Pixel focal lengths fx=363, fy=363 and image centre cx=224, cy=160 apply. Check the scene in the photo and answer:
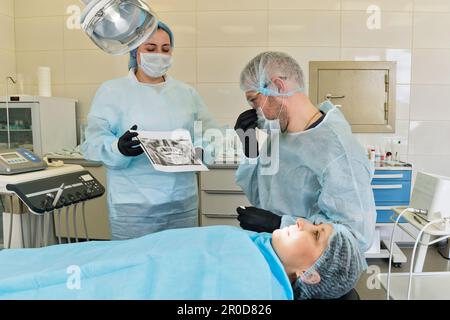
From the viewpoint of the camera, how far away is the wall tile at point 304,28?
2795mm

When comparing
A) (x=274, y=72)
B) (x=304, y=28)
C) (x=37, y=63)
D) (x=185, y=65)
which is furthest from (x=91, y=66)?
(x=274, y=72)

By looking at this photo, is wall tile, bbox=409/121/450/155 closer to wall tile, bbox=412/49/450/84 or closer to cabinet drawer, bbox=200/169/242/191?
wall tile, bbox=412/49/450/84

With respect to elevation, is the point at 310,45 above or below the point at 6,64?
above

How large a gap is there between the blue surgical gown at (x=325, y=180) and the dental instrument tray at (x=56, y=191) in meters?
0.69

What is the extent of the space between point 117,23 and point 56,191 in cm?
72

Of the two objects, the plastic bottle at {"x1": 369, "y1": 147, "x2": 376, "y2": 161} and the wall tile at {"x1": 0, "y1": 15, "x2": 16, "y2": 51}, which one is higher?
the wall tile at {"x1": 0, "y1": 15, "x2": 16, "y2": 51}

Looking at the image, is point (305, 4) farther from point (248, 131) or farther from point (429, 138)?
point (248, 131)

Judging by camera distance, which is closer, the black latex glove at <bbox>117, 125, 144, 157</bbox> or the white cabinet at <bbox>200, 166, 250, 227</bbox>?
the black latex glove at <bbox>117, 125, 144, 157</bbox>

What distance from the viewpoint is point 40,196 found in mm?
1240

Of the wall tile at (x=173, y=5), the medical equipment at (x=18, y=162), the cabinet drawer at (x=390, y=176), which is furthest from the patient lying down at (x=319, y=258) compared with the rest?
the wall tile at (x=173, y=5)


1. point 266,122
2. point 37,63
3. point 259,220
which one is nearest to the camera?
point 259,220

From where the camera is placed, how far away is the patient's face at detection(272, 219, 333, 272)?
3.23 feet

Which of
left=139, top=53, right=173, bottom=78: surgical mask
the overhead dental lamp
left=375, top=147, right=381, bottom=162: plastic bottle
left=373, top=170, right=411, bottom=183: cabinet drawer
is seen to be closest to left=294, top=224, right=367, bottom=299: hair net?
the overhead dental lamp

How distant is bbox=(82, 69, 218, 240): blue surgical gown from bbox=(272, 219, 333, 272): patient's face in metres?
0.60
